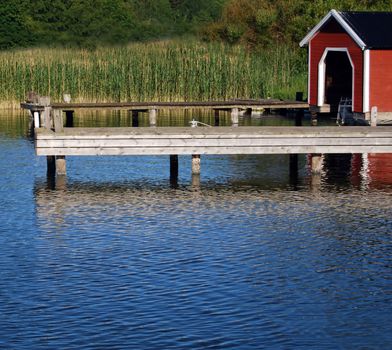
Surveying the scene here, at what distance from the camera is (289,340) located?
45.5ft

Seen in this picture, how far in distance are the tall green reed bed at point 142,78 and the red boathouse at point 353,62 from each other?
6031 millimetres

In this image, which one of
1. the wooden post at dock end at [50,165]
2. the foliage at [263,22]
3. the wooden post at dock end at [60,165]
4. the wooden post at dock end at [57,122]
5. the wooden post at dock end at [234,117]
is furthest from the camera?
the foliage at [263,22]

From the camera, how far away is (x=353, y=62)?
4162cm

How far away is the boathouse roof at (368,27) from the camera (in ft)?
132

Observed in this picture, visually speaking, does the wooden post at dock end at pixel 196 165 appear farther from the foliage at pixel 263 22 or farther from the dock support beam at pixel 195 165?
the foliage at pixel 263 22

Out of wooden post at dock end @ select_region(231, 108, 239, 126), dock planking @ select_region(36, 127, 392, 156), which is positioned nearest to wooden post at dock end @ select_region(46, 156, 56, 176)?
dock planking @ select_region(36, 127, 392, 156)

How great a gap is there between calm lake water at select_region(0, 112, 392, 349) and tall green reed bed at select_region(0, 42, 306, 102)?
2232 cm

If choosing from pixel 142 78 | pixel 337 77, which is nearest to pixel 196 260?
pixel 337 77

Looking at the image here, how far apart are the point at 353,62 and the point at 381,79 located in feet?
5.45

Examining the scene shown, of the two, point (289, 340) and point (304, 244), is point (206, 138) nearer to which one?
point (304, 244)

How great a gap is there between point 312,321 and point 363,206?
9.52 m

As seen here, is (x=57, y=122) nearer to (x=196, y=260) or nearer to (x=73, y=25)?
(x=196, y=260)

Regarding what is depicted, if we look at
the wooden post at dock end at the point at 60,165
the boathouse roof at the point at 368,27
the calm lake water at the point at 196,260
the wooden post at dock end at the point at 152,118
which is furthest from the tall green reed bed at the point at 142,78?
the wooden post at dock end at the point at 60,165

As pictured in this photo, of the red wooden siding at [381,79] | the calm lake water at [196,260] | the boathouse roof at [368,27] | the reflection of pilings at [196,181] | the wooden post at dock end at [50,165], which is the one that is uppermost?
the boathouse roof at [368,27]
